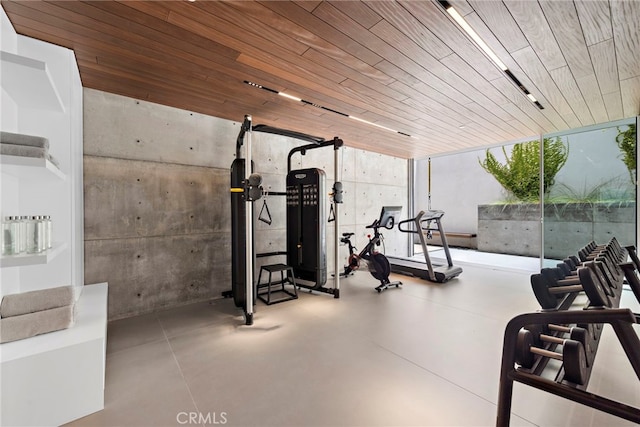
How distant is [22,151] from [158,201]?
2155mm

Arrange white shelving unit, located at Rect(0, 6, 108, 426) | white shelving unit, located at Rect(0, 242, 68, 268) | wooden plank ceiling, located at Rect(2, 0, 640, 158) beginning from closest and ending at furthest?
1. white shelving unit, located at Rect(0, 242, 68, 268)
2. white shelving unit, located at Rect(0, 6, 108, 426)
3. wooden plank ceiling, located at Rect(2, 0, 640, 158)

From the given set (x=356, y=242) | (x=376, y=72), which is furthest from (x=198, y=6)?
(x=356, y=242)

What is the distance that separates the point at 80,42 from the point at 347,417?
145 inches

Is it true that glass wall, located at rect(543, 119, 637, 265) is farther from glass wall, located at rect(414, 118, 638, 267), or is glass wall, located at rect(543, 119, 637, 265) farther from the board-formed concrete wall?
the board-formed concrete wall

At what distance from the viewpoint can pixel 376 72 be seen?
2955mm

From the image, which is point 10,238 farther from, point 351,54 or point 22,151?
point 351,54

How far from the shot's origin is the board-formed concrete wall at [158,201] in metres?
3.29

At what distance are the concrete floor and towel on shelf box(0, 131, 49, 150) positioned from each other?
1776 millimetres

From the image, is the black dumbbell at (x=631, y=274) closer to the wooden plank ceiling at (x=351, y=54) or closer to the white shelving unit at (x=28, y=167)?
the wooden plank ceiling at (x=351, y=54)

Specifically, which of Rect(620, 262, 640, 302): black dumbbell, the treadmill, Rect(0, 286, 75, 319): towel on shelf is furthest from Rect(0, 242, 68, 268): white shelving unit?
the treadmill

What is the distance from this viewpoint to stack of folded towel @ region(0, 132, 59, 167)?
153cm

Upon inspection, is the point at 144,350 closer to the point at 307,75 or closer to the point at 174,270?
the point at 174,270

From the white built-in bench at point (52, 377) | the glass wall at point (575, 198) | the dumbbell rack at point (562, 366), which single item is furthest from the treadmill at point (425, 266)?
the white built-in bench at point (52, 377)

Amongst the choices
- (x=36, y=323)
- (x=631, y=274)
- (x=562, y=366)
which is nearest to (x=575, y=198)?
(x=631, y=274)
